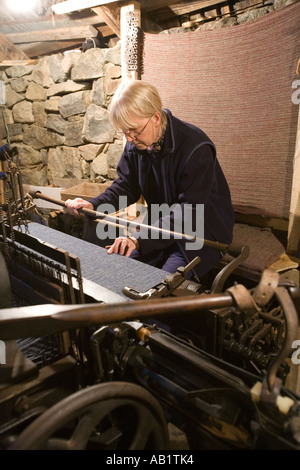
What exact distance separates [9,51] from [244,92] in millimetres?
5309

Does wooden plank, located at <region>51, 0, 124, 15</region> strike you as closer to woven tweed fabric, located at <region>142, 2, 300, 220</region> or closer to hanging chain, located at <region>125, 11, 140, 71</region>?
hanging chain, located at <region>125, 11, 140, 71</region>

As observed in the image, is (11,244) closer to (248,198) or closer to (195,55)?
(248,198)

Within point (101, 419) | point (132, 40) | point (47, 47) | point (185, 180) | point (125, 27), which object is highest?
point (47, 47)

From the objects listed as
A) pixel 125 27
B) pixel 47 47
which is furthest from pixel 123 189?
pixel 47 47

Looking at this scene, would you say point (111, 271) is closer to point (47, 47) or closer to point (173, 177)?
point (173, 177)

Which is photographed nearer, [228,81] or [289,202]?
[289,202]

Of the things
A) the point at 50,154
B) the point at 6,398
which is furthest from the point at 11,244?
the point at 50,154

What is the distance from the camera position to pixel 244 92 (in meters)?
3.57

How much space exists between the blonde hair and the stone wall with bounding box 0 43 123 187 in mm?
2901

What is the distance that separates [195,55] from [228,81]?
549 millimetres

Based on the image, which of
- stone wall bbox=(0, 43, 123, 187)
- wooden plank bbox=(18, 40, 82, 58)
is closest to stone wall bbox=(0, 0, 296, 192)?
stone wall bbox=(0, 43, 123, 187)

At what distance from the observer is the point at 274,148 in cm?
346

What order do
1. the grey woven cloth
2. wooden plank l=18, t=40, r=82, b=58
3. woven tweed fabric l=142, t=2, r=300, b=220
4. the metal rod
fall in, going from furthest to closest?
wooden plank l=18, t=40, r=82, b=58 → woven tweed fabric l=142, t=2, r=300, b=220 → the grey woven cloth → the metal rod

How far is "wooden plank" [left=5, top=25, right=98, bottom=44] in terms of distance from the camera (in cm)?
520
